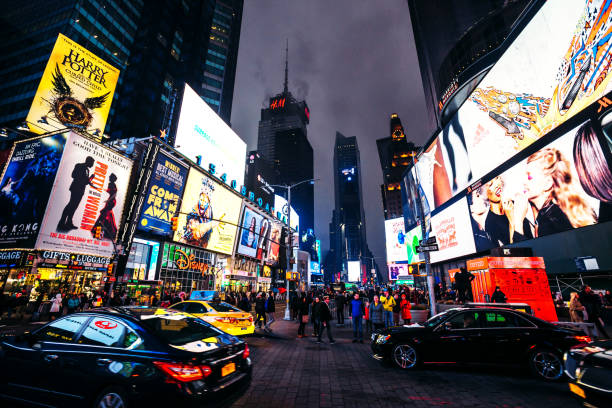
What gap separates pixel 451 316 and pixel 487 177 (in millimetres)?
26358

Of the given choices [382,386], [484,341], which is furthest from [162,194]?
[484,341]

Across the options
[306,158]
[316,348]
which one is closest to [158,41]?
[316,348]

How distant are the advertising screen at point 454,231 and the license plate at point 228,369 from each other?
34393 millimetres

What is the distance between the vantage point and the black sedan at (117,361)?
3352mm

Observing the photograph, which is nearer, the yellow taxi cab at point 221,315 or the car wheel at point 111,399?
the car wheel at point 111,399

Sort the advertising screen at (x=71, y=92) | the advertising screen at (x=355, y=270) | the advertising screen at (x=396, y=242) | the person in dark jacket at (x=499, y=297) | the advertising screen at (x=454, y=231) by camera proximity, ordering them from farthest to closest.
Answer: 1. the advertising screen at (x=355, y=270)
2. the advertising screen at (x=396, y=242)
3. the advertising screen at (x=454, y=231)
4. the advertising screen at (x=71, y=92)
5. the person in dark jacket at (x=499, y=297)

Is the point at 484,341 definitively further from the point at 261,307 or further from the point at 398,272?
the point at 398,272

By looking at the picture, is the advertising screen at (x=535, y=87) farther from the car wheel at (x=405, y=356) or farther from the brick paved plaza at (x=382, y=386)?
the car wheel at (x=405, y=356)

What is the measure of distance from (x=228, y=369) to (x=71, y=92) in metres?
33.6

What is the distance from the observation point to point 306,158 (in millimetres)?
182875

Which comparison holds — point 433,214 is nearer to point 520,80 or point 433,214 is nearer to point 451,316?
point 520,80

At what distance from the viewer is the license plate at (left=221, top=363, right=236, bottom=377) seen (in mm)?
3807

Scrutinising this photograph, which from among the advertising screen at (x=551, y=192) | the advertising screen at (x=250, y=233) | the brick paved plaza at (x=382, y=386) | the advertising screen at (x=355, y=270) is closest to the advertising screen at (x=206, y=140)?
the advertising screen at (x=250, y=233)

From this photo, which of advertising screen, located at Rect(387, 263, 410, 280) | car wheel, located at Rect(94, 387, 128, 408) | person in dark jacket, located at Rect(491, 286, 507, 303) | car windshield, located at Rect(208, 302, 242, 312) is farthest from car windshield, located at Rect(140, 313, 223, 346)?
advertising screen, located at Rect(387, 263, 410, 280)
